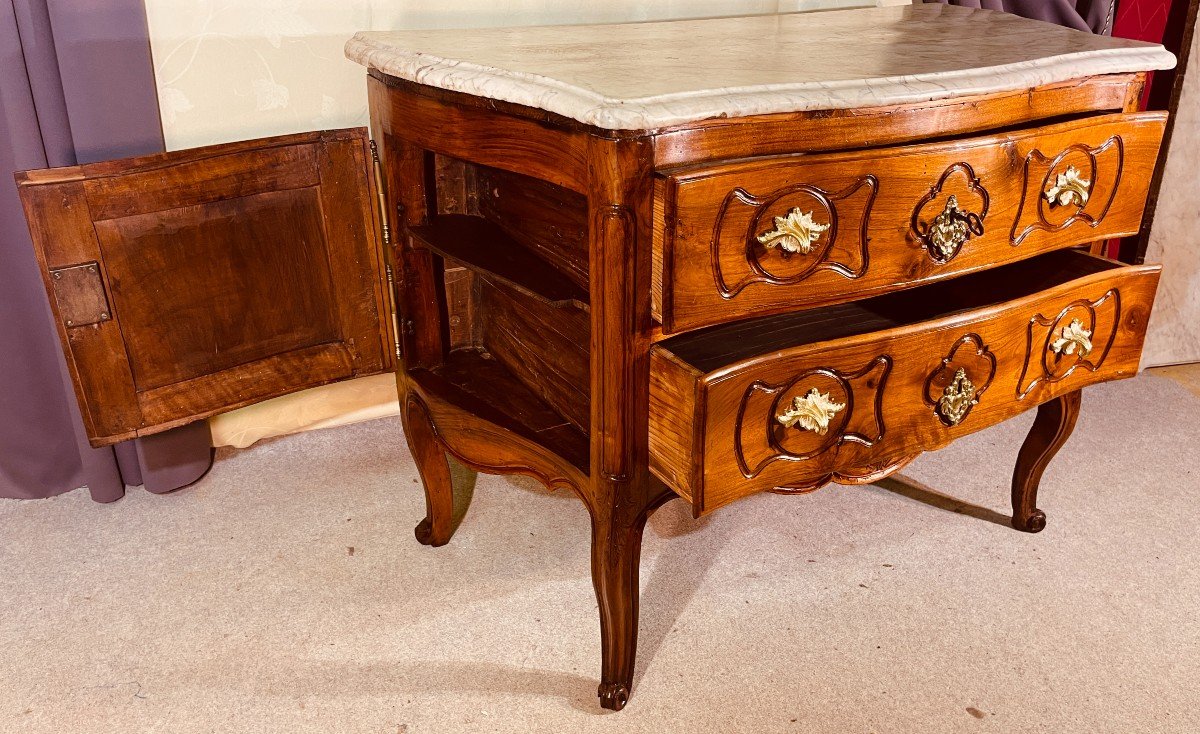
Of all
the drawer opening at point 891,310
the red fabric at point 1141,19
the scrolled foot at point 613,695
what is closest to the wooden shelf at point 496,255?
the drawer opening at point 891,310

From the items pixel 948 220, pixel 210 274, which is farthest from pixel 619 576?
pixel 210 274

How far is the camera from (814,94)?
87 cm

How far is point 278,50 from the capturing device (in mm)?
1465

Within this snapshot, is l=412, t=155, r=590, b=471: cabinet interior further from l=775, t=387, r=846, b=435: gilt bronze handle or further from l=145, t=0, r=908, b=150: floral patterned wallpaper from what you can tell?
l=145, t=0, r=908, b=150: floral patterned wallpaper

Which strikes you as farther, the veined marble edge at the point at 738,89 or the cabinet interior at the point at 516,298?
the cabinet interior at the point at 516,298

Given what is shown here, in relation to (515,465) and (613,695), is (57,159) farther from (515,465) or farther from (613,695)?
(613,695)

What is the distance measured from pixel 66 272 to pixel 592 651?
81cm

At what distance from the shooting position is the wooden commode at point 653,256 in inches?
34.4

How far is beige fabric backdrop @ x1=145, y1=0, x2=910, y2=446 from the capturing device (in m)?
1.41

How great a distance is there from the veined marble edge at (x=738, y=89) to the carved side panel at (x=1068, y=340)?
0.27 meters

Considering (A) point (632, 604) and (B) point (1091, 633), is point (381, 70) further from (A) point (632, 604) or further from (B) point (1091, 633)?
(B) point (1091, 633)

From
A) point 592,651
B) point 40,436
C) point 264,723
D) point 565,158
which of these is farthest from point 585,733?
point 40,436

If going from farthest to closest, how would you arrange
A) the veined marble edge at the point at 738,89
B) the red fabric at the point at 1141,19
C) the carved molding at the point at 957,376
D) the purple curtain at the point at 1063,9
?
the red fabric at the point at 1141,19 → the purple curtain at the point at 1063,9 → the carved molding at the point at 957,376 → the veined marble edge at the point at 738,89

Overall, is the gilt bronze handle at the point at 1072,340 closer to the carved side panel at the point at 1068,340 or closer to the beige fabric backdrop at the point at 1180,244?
the carved side panel at the point at 1068,340
